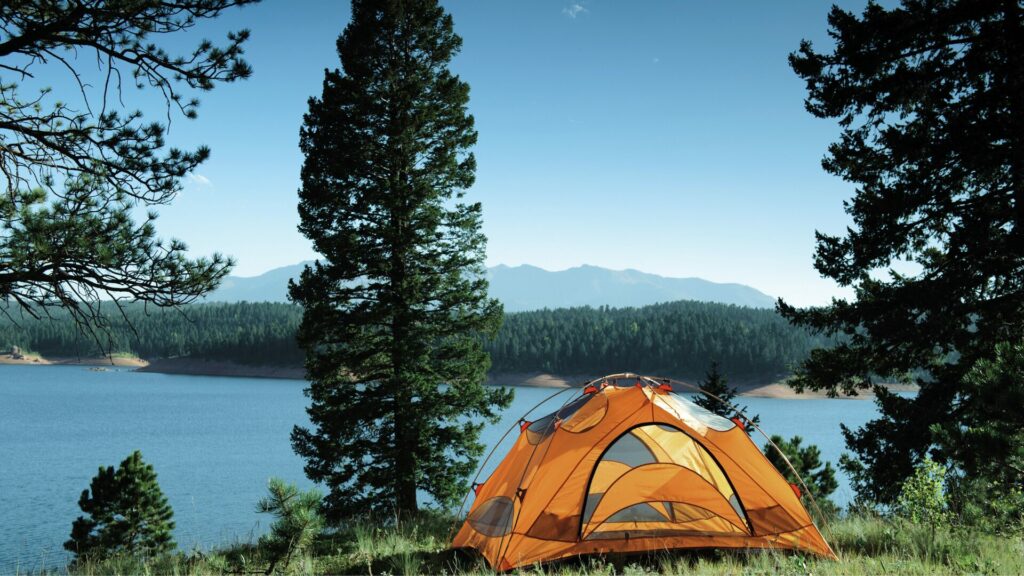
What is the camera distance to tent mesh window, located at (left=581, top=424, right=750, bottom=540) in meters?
7.45

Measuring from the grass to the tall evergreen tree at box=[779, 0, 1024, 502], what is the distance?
86.7 inches

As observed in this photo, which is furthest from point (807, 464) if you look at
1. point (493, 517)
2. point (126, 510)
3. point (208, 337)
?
point (208, 337)

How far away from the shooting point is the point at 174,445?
118 feet

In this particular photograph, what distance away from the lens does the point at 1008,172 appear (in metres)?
8.42

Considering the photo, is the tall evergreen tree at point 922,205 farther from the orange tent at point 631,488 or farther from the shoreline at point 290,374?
the shoreline at point 290,374

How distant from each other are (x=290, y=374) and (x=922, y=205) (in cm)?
9331

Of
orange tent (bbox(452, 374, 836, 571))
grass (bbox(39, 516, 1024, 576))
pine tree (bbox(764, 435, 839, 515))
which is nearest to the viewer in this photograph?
grass (bbox(39, 516, 1024, 576))

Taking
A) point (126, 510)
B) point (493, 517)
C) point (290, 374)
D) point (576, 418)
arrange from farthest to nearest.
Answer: point (290, 374)
point (126, 510)
point (576, 418)
point (493, 517)

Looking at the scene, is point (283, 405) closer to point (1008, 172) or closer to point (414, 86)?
point (414, 86)

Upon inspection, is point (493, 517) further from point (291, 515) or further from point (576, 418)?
point (291, 515)

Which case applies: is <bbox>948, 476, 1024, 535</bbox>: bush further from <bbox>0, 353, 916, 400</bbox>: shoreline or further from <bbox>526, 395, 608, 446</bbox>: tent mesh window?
<bbox>0, 353, 916, 400</bbox>: shoreline

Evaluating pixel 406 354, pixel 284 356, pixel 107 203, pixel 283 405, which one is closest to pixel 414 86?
pixel 406 354

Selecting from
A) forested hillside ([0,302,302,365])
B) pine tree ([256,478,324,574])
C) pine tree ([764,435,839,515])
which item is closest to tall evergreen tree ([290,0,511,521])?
pine tree ([256,478,324,574])

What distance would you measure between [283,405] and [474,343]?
48.4 m
